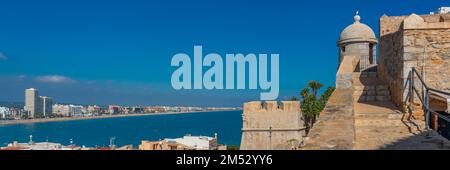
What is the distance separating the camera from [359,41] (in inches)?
765

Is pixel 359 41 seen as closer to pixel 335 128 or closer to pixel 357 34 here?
pixel 357 34

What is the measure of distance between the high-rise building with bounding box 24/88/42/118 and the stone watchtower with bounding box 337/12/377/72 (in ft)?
638

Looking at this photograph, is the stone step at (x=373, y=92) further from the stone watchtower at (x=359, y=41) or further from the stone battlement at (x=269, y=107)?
the stone battlement at (x=269, y=107)

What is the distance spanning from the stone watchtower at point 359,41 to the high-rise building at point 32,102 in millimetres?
194561

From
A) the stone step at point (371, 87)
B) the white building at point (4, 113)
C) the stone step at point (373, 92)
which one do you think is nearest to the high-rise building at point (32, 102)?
the white building at point (4, 113)

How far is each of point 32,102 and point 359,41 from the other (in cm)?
20112

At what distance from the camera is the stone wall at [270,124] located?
88.1 feet

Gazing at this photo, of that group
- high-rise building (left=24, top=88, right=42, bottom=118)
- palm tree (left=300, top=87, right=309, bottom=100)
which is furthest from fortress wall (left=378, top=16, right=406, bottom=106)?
high-rise building (left=24, top=88, right=42, bottom=118)

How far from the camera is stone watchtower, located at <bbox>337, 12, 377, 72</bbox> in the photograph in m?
19.3

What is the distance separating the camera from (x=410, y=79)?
625 cm

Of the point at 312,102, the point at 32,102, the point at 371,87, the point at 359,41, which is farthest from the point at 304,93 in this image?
the point at 32,102
